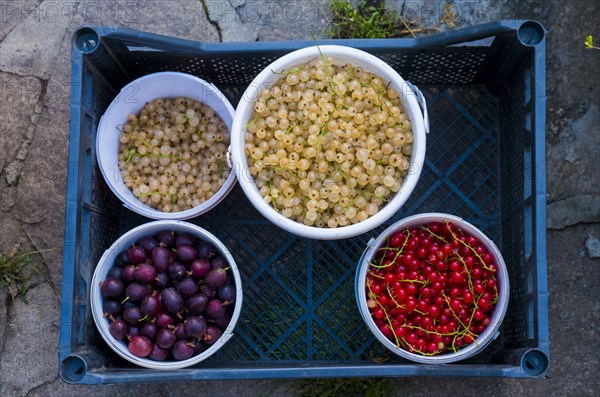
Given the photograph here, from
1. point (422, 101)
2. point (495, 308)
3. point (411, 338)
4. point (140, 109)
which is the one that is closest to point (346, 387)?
point (411, 338)

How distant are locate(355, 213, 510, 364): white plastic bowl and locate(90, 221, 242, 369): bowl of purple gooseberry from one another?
0.33m

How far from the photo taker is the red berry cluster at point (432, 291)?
1.52m

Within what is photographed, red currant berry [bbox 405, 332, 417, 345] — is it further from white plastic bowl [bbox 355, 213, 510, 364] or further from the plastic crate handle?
the plastic crate handle

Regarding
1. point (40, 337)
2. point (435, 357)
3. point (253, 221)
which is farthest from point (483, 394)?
point (40, 337)

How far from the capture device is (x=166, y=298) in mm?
1508

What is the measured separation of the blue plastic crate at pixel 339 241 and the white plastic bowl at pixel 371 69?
0.12 metres

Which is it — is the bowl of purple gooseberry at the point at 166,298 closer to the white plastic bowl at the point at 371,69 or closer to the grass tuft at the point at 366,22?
the white plastic bowl at the point at 371,69

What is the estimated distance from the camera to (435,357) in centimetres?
151

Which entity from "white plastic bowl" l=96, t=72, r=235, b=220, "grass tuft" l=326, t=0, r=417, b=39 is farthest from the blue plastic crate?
"grass tuft" l=326, t=0, r=417, b=39

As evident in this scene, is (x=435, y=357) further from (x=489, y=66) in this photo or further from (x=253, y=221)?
(x=489, y=66)

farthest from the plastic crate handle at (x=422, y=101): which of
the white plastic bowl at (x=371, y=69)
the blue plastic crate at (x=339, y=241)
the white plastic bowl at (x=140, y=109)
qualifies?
the white plastic bowl at (x=140, y=109)

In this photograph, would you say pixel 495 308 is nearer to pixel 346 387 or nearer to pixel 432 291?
pixel 432 291

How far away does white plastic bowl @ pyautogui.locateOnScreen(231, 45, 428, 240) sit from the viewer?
1427 mm

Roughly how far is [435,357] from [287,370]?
375 millimetres
